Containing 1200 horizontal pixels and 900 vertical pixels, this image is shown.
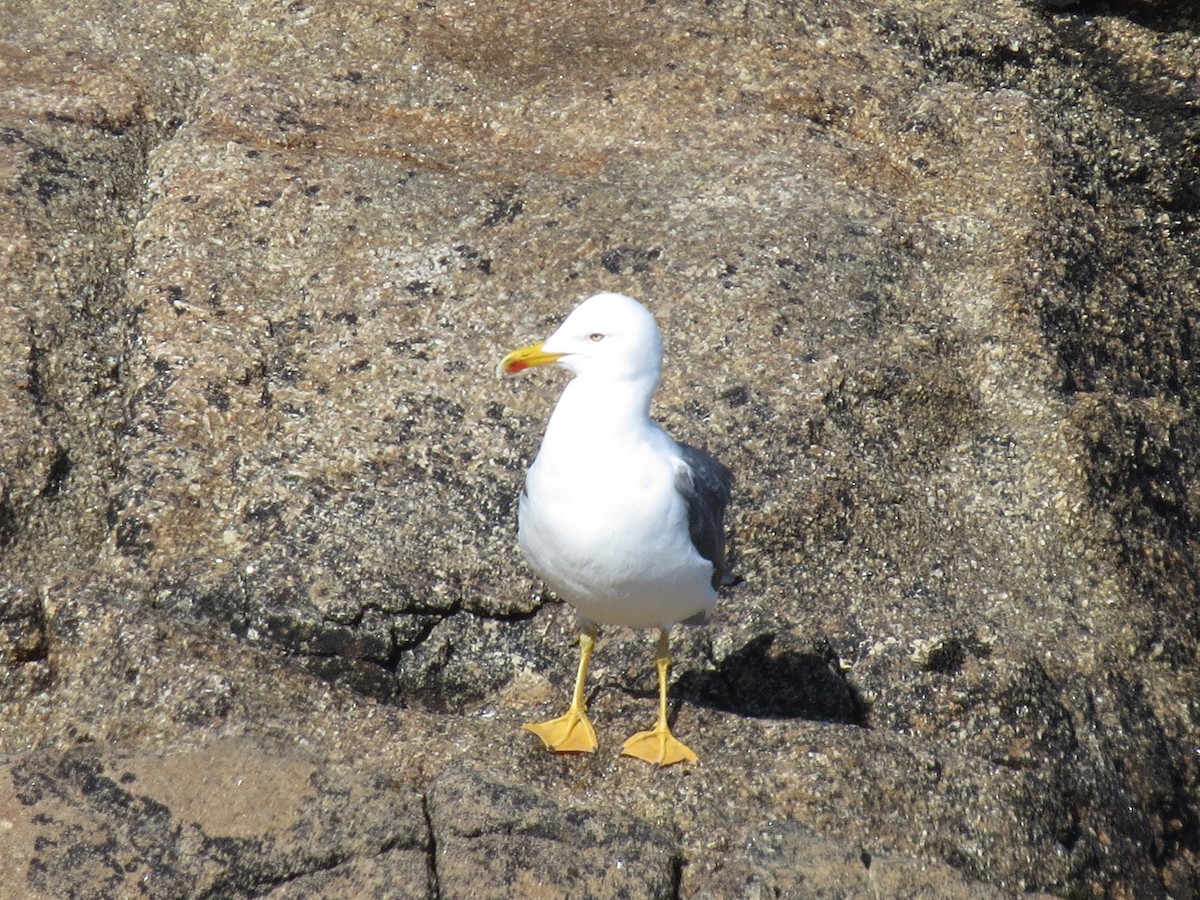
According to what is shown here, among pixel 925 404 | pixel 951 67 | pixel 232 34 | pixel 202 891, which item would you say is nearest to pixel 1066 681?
pixel 925 404

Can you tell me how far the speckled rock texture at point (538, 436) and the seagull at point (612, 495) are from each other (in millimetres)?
675

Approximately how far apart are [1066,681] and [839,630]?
1107mm

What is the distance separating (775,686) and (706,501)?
1.12 meters

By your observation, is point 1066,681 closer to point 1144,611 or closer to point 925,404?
point 1144,611

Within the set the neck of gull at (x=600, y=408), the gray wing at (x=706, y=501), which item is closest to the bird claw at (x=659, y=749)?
the gray wing at (x=706, y=501)

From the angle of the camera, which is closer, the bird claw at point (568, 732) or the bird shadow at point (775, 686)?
the bird claw at point (568, 732)

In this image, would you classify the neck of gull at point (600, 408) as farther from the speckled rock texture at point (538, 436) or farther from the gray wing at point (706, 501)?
the speckled rock texture at point (538, 436)

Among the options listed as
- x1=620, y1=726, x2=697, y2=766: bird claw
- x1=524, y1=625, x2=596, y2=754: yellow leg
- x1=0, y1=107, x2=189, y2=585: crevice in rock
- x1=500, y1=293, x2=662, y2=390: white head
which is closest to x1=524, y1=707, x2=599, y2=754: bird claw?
x1=524, y1=625, x2=596, y2=754: yellow leg

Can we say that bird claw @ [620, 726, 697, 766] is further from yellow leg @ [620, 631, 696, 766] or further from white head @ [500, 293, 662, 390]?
white head @ [500, 293, 662, 390]

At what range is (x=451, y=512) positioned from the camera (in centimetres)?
681

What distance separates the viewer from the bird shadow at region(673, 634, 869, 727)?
6.38 metres

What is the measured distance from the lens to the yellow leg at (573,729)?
18.9ft

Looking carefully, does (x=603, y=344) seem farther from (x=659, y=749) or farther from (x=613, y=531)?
(x=659, y=749)

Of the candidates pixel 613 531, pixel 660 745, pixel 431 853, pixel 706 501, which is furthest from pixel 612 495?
pixel 431 853
